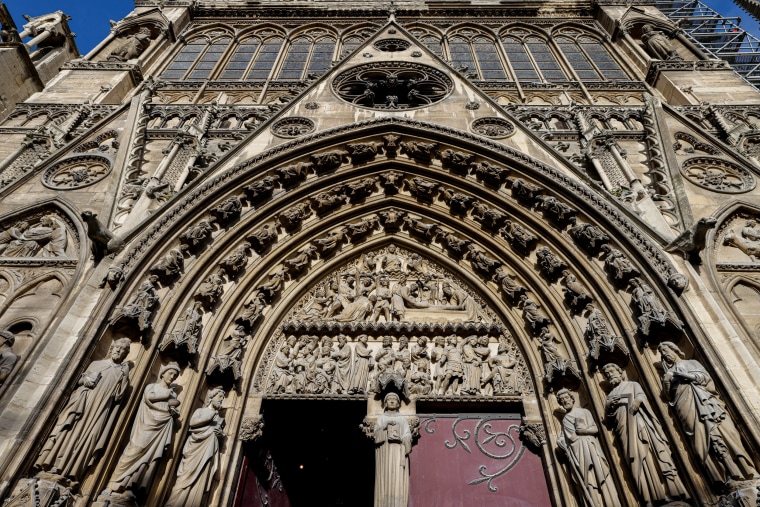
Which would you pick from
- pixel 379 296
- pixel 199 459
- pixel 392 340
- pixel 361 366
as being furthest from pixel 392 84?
pixel 199 459

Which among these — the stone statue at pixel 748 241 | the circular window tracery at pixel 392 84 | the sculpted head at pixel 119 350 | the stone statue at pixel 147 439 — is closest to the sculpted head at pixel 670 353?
the stone statue at pixel 748 241

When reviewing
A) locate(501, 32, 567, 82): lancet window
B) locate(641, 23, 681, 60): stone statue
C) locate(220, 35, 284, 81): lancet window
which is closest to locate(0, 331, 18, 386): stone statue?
locate(220, 35, 284, 81): lancet window

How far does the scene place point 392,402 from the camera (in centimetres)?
Result: 647

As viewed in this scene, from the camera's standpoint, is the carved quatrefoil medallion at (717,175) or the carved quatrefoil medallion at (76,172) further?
the carved quatrefoil medallion at (76,172)

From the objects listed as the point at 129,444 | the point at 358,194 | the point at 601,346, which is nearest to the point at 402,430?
the point at 601,346

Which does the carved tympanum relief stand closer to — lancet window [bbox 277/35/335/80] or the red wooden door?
the red wooden door

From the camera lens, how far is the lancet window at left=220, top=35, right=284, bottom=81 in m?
13.7

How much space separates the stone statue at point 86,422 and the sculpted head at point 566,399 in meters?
4.98

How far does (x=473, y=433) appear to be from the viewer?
6523 mm

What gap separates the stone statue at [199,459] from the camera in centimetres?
505

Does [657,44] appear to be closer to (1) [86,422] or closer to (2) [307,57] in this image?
(2) [307,57]

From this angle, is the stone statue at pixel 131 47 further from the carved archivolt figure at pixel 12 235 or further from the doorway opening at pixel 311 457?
the doorway opening at pixel 311 457

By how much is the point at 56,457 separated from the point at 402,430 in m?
A: 3.63

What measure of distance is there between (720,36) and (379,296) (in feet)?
59.3
